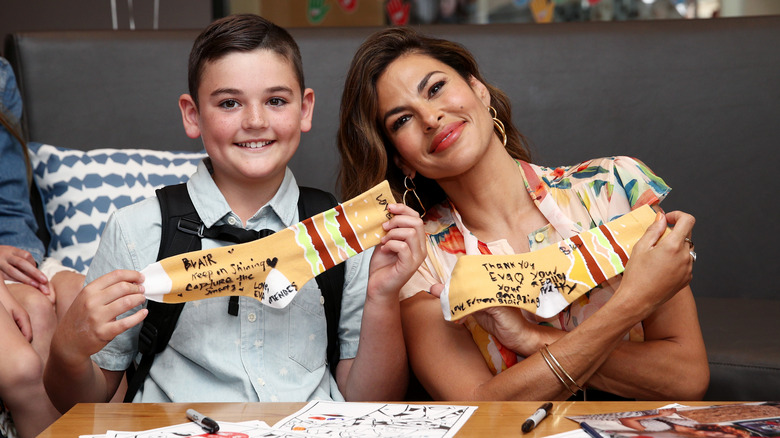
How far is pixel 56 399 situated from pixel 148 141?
1.16 meters

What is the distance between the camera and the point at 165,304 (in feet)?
4.27

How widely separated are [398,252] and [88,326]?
49 cm

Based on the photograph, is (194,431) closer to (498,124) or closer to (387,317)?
(387,317)

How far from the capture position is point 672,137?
2.17m

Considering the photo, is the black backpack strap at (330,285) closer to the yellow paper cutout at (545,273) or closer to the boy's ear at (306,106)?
the boy's ear at (306,106)

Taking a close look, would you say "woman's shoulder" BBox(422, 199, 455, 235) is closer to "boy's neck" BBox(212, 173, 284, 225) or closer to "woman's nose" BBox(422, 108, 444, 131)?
"woman's nose" BBox(422, 108, 444, 131)

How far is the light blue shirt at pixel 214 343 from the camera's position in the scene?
1301mm

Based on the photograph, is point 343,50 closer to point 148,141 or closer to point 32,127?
point 148,141

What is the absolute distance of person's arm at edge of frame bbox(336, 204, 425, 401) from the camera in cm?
124

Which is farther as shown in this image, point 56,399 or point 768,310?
point 768,310

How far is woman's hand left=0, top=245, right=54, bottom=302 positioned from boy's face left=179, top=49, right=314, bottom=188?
55 centimetres

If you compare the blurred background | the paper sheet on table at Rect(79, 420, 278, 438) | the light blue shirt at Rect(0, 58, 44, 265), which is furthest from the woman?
the blurred background

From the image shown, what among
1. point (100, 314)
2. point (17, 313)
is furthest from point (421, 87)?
point (17, 313)

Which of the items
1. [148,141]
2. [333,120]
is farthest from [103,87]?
[333,120]
